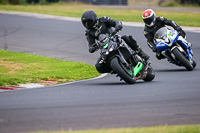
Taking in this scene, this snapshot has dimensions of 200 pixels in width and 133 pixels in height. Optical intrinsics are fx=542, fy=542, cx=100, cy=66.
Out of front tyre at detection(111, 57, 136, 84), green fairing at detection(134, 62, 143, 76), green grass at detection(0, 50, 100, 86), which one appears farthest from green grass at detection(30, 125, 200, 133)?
green grass at detection(0, 50, 100, 86)

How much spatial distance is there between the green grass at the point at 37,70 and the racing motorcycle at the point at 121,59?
7.37 feet

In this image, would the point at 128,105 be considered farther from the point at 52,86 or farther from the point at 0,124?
the point at 52,86

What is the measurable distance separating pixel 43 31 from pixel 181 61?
46.3 ft

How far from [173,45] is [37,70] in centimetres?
406

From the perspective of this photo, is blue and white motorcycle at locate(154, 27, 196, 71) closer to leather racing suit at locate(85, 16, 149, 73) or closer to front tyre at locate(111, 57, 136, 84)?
leather racing suit at locate(85, 16, 149, 73)

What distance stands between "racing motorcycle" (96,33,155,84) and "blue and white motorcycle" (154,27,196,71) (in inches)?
88.2

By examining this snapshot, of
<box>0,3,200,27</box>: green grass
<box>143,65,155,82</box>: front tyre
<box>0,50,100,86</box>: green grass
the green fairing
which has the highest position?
the green fairing

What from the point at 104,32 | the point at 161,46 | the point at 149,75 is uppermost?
the point at 104,32

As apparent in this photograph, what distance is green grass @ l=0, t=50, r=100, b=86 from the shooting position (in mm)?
13609

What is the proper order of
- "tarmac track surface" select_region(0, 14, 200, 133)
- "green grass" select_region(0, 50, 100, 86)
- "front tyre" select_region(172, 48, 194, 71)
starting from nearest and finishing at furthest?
1. "tarmac track surface" select_region(0, 14, 200, 133)
2. "green grass" select_region(0, 50, 100, 86)
3. "front tyre" select_region(172, 48, 194, 71)

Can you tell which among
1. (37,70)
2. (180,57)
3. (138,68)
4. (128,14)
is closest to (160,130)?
(138,68)

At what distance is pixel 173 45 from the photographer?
14164mm

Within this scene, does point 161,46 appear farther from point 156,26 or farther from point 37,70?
point 37,70

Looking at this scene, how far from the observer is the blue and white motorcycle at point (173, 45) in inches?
553
